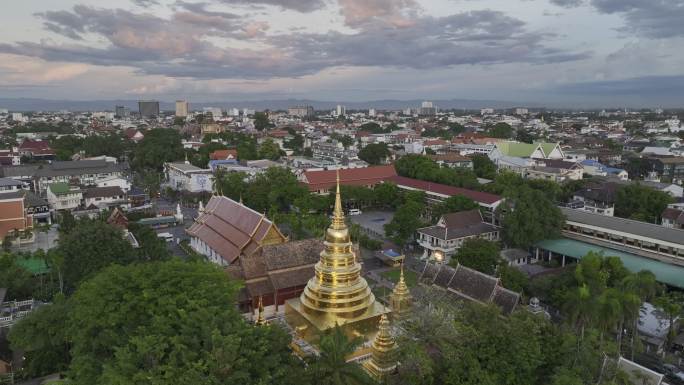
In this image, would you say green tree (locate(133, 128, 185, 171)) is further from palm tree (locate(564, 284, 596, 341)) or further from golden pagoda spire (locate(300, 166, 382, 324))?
palm tree (locate(564, 284, 596, 341))

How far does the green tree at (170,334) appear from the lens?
13.5 m

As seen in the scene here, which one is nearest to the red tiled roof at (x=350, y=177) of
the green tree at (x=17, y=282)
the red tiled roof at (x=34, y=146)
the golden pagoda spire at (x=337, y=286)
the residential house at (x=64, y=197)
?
the residential house at (x=64, y=197)

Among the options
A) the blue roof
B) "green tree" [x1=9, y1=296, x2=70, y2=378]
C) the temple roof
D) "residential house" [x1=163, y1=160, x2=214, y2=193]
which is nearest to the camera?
"green tree" [x1=9, y1=296, x2=70, y2=378]

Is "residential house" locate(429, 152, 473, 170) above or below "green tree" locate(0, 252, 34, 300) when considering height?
above

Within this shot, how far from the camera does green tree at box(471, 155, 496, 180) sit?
64.2 m

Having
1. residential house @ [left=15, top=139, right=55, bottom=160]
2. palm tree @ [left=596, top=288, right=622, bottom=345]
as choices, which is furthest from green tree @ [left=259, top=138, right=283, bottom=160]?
palm tree @ [left=596, top=288, right=622, bottom=345]

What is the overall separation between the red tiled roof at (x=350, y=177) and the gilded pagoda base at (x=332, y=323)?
116 ft

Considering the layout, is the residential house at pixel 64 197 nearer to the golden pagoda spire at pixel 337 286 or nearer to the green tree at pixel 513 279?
the golden pagoda spire at pixel 337 286

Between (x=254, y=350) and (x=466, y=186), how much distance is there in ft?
138

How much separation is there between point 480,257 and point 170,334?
69.9 feet

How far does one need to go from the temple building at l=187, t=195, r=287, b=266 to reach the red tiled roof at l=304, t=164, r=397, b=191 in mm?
20593

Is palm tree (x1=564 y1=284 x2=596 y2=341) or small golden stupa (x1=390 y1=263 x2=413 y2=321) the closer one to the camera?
palm tree (x1=564 y1=284 x2=596 y2=341)

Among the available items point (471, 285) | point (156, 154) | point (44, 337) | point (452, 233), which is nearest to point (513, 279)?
point (471, 285)

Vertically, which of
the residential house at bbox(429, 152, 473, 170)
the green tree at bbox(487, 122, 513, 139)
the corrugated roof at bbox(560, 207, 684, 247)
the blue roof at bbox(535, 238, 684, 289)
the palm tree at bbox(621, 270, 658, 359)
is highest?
the green tree at bbox(487, 122, 513, 139)
